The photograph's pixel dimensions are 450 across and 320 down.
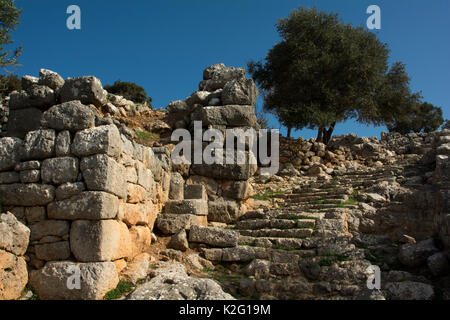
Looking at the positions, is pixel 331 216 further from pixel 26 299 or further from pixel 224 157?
pixel 26 299

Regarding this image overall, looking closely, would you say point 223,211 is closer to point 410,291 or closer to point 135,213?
point 135,213

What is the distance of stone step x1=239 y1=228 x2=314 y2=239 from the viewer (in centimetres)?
805

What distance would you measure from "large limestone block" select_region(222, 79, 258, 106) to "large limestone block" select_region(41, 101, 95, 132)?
4.87 m

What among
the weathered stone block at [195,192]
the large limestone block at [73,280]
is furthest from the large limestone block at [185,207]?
the large limestone block at [73,280]

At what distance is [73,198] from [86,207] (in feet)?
0.96

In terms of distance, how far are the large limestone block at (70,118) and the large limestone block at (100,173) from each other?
65 cm

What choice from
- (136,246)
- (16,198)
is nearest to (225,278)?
(136,246)

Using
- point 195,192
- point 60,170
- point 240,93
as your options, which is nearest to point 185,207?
point 195,192

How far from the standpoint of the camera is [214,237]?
759 centimetres

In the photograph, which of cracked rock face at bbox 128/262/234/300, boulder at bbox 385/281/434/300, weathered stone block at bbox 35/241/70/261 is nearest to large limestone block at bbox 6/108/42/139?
weathered stone block at bbox 35/241/70/261

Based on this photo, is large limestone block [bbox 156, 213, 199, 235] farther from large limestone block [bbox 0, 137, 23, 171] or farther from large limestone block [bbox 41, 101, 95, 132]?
large limestone block [bbox 0, 137, 23, 171]

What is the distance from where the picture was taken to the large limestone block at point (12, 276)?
514 cm
